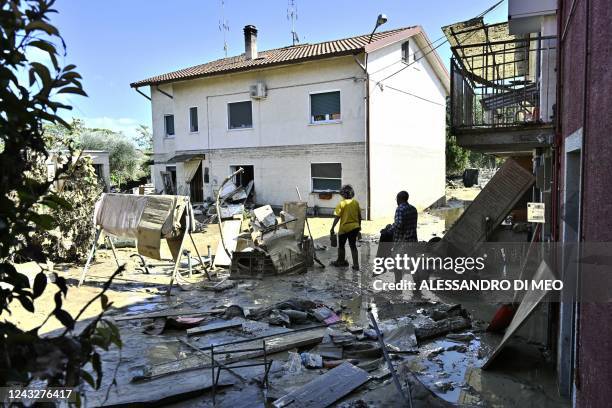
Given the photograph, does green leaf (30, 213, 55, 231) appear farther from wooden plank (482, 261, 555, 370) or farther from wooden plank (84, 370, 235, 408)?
wooden plank (482, 261, 555, 370)

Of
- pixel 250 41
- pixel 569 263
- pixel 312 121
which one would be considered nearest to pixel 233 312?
pixel 569 263

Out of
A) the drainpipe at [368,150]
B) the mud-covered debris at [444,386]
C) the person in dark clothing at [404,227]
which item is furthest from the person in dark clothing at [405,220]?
the drainpipe at [368,150]

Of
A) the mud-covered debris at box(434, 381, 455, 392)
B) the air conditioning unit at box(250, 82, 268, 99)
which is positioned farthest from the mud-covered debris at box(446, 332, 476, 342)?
the air conditioning unit at box(250, 82, 268, 99)

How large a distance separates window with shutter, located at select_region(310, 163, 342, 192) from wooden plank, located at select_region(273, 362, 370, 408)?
13.7 meters

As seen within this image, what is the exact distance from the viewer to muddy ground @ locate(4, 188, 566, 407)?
4.21 metres

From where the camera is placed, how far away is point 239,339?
18.7 feet

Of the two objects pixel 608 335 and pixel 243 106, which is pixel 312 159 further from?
pixel 608 335

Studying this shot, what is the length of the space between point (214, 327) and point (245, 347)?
0.91 m

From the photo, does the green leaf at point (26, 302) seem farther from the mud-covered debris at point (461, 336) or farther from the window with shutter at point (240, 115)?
the window with shutter at point (240, 115)

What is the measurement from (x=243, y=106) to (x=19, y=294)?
1938 centimetres

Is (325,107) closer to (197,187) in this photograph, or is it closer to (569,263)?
(197,187)

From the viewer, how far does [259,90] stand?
19.2m

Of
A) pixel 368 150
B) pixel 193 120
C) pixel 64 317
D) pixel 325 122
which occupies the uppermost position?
pixel 193 120

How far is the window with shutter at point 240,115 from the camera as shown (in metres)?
20.2
